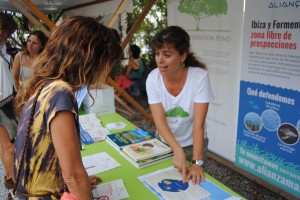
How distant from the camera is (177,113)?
1687 mm

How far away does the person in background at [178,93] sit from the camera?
62.2 inches

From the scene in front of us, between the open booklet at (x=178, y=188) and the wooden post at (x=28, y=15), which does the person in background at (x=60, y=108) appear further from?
the wooden post at (x=28, y=15)

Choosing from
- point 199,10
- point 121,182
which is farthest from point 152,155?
point 199,10

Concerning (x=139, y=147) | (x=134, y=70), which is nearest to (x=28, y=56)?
(x=139, y=147)

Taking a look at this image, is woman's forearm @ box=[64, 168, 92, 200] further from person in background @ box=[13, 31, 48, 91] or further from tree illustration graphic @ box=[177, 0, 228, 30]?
person in background @ box=[13, 31, 48, 91]

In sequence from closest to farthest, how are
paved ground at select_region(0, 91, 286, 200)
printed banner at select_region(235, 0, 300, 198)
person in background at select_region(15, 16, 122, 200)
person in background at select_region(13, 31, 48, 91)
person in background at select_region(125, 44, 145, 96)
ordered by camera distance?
person in background at select_region(15, 16, 122, 200)
printed banner at select_region(235, 0, 300, 198)
paved ground at select_region(0, 91, 286, 200)
person in background at select_region(13, 31, 48, 91)
person in background at select_region(125, 44, 145, 96)

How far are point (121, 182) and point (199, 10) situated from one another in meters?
2.34

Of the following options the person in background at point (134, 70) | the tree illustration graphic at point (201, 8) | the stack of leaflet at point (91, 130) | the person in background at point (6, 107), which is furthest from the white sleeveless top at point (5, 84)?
the person in background at point (134, 70)

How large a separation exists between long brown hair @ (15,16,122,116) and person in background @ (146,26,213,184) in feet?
2.23

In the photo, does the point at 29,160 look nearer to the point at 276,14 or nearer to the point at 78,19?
the point at 78,19

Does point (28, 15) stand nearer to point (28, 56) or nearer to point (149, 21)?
point (28, 56)

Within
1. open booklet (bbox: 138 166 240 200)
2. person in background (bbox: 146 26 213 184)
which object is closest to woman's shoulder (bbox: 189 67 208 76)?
person in background (bbox: 146 26 213 184)

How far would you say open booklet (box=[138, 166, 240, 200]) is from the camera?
1.23 metres

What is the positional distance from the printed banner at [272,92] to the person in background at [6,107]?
81.9 inches
